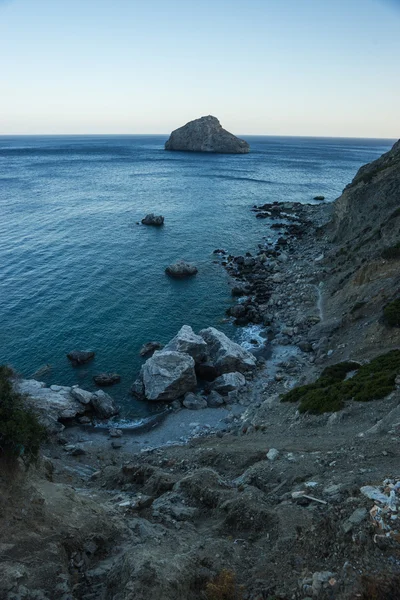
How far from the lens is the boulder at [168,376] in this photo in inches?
1399

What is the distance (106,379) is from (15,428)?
2133cm

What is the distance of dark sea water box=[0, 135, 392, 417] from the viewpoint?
141 feet

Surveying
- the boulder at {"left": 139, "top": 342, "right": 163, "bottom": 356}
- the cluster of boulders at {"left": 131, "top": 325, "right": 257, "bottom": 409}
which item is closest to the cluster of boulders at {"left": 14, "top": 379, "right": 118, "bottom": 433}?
the cluster of boulders at {"left": 131, "top": 325, "right": 257, "bottom": 409}

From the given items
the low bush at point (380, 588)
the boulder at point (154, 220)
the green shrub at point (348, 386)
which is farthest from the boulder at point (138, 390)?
the boulder at point (154, 220)

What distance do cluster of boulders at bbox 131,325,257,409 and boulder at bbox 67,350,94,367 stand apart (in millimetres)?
6544

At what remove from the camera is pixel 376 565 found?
1104 cm

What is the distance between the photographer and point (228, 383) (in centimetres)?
3694

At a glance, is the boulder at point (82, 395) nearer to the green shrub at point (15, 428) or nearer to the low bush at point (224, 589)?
the green shrub at point (15, 428)

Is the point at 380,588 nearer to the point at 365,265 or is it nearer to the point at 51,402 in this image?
the point at 51,402

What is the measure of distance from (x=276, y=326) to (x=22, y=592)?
124ft

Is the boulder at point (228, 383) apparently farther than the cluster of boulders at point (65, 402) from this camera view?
Yes

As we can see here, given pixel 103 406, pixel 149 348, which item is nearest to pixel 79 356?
pixel 149 348

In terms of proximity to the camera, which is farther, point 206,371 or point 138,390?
point 206,371

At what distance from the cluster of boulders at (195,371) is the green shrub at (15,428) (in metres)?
17.9
